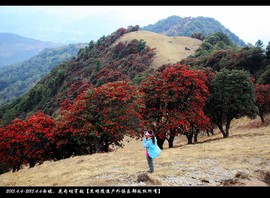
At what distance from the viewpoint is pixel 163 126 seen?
20.7 meters

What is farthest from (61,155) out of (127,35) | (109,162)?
(127,35)

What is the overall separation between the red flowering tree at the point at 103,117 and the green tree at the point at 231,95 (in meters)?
8.66

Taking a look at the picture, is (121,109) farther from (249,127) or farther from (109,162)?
(249,127)

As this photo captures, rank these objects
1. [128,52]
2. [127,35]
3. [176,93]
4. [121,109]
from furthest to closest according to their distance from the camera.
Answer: [127,35] < [128,52] < [176,93] < [121,109]

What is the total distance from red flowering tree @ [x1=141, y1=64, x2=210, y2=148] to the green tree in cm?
299

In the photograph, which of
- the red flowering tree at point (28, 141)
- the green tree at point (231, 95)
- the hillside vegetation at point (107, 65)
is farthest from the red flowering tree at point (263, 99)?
the hillside vegetation at point (107, 65)

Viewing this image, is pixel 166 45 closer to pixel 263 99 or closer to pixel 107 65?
pixel 107 65

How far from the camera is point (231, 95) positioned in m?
24.0

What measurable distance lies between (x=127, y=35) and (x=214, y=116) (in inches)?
3793

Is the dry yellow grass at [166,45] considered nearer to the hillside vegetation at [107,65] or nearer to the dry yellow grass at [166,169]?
the hillside vegetation at [107,65]

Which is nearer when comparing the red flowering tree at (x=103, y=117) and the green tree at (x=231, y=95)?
the red flowering tree at (x=103, y=117)

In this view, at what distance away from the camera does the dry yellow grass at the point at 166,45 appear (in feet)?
281
